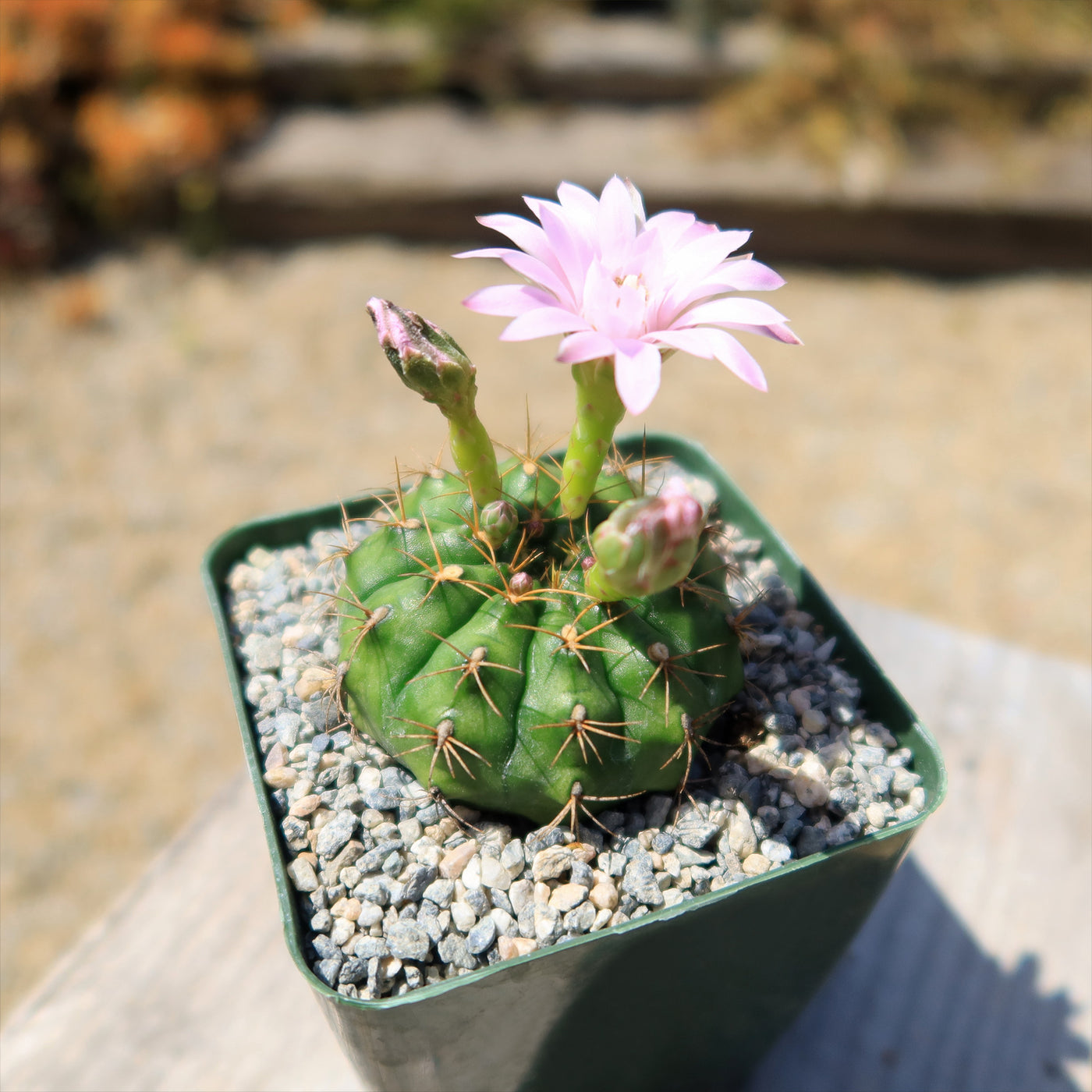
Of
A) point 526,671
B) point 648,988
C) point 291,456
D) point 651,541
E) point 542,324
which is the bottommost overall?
point 291,456

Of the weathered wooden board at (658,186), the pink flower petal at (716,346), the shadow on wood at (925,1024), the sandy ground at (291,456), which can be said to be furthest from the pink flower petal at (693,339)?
the weathered wooden board at (658,186)

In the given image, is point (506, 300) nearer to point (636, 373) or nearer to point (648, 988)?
point (636, 373)

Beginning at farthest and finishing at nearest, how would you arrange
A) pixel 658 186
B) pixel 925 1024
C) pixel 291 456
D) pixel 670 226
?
pixel 658 186
pixel 291 456
pixel 925 1024
pixel 670 226

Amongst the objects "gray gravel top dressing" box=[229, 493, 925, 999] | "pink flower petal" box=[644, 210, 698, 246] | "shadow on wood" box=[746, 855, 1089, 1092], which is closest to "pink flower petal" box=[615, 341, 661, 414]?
"pink flower petal" box=[644, 210, 698, 246]

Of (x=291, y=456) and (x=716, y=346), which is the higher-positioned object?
(x=716, y=346)

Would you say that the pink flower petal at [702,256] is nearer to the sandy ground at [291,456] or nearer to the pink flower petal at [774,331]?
the pink flower petal at [774,331]

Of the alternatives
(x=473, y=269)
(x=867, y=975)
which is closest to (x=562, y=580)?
(x=867, y=975)
